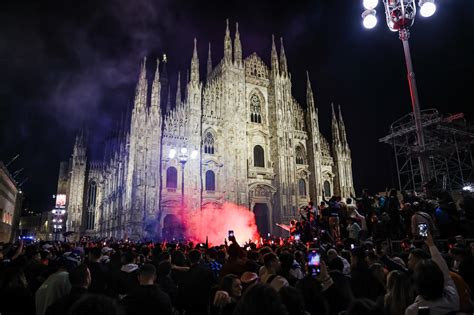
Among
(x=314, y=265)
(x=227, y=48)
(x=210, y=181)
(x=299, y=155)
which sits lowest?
(x=314, y=265)

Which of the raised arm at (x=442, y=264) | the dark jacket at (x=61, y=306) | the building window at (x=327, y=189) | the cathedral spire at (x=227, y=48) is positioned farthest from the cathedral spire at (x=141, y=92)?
the raised arm at (x=442, y=264)

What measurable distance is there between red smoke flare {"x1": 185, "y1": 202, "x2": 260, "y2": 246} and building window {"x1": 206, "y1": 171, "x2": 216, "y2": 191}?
1880 mm

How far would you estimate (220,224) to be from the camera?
32.0m

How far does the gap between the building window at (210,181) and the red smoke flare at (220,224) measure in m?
1.88

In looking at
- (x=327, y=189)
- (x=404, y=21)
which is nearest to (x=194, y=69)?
(x=327, y=189)

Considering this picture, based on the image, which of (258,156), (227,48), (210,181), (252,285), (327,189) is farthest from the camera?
(327,189)

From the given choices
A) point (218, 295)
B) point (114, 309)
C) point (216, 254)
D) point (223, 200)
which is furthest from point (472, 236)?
point (223, 200)

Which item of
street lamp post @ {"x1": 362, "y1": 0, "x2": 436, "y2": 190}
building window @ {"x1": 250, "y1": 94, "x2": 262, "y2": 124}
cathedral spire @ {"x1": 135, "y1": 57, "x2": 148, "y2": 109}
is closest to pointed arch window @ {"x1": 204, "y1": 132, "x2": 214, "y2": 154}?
building window @ {"x1": 250, "y1": 94, "x2": 262, "y2": 124}

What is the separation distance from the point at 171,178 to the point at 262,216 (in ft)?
36.6

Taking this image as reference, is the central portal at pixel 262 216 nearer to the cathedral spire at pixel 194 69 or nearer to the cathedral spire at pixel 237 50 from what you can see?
the cathedral spire at pixel 194 69

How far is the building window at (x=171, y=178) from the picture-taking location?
31531 mm

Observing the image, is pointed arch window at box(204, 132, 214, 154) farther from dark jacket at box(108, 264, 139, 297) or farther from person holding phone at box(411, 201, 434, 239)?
dark jacket at box(108, 264, 139, 297)

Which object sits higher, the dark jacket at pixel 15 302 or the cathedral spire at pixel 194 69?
the cathedral spire at pixel 194 69

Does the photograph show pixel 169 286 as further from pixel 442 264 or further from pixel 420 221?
pixel 420 221
